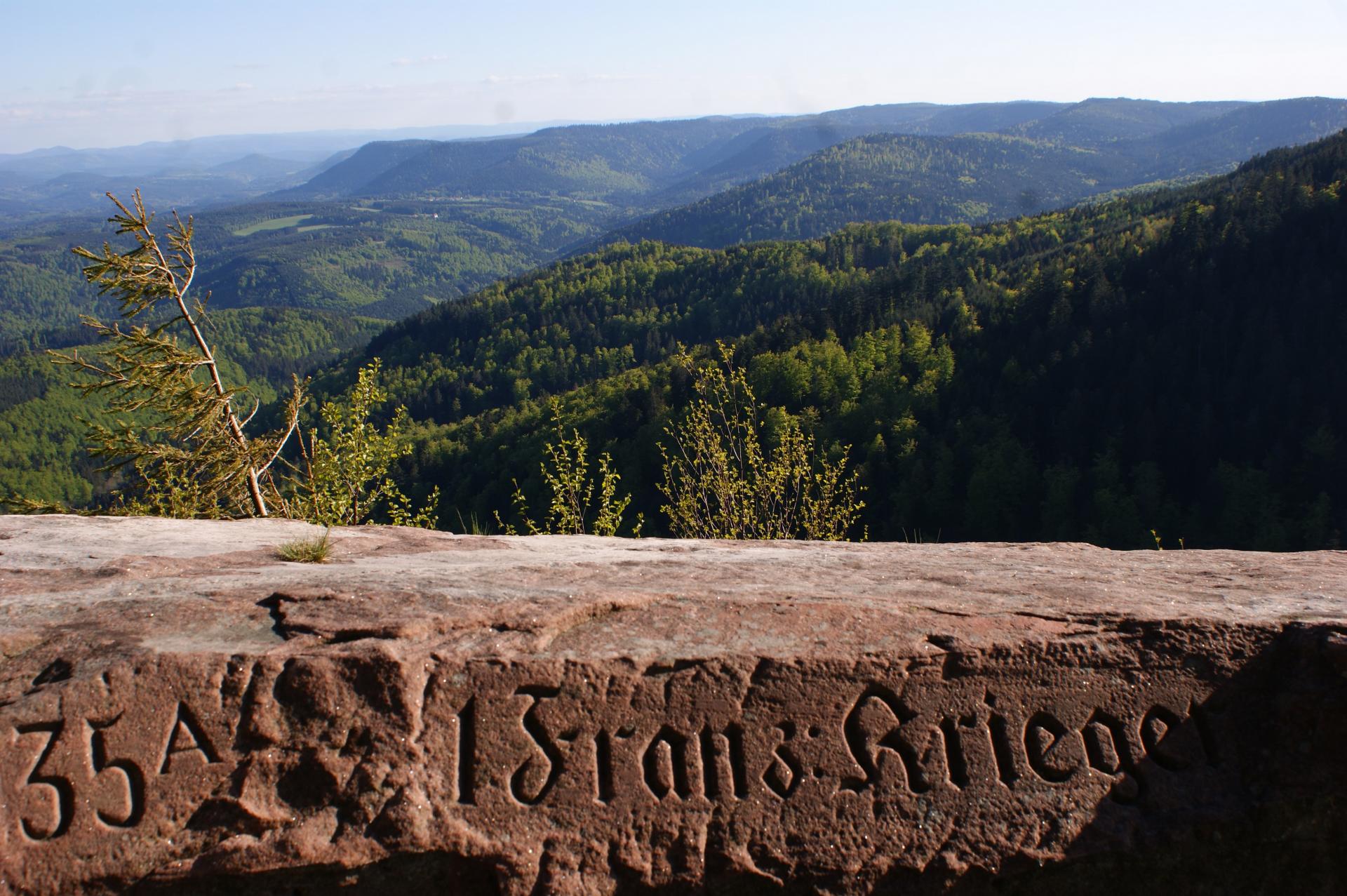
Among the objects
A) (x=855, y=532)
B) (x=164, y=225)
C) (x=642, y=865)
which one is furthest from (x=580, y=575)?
(x=855, y=532)

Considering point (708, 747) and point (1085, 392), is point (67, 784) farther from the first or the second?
point (1085, 392)

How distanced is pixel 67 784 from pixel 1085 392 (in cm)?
7829

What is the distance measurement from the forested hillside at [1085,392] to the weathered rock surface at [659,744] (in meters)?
58.8

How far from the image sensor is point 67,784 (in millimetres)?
4465

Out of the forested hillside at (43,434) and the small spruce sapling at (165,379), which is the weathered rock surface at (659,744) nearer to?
the small spruce sapling at (165,379)

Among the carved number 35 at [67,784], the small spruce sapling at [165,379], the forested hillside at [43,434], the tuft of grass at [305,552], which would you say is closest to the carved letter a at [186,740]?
the carved number 35 at [67,784]

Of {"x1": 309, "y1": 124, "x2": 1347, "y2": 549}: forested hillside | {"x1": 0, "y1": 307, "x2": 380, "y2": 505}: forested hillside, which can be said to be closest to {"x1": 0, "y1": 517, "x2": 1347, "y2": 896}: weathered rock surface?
{"x1": 309, "y1": 124, "x2": 1347, "y2": 549}: forested hillside

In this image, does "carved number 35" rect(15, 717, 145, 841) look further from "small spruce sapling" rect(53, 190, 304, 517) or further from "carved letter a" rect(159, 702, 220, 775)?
"small spruce sapling" rect(53, 190, 304, 517)

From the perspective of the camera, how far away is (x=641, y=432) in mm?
69562

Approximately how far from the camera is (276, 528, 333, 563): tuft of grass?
649 cm

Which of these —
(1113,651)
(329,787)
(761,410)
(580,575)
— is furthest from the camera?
(761,410)

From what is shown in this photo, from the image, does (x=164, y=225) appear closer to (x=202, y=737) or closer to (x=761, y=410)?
(x=202, y=737)

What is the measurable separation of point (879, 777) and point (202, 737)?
389 cm

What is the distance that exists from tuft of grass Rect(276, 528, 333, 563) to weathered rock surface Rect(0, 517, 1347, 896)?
97 cm
